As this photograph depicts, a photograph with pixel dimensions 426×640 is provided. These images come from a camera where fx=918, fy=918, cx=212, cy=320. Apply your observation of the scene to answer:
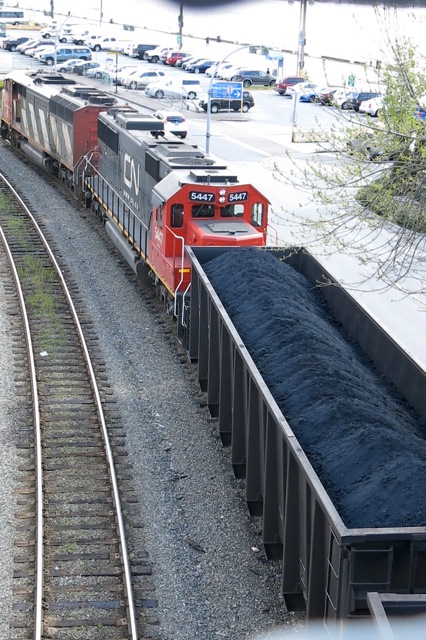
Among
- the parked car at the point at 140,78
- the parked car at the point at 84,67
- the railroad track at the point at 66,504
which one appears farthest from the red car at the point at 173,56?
the railroad track at the point at 66,504

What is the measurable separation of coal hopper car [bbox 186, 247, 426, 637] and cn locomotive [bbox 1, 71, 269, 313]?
53.8 inches

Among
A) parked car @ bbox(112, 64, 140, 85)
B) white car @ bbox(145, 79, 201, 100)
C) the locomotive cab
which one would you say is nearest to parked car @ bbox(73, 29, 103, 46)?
parked car @ bbox(112, 64, 140, 85)

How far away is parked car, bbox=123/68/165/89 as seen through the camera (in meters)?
76.0

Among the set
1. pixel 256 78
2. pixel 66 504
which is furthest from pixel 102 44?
pixel 66 504

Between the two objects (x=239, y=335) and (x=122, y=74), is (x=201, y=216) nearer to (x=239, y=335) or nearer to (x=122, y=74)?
(x=239, y=335)

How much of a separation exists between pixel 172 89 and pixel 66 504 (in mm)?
62478

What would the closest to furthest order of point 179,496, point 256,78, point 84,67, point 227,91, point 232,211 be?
point 179,496 < point 232,211 < point 227,91 < point 256,78 < point 84,67

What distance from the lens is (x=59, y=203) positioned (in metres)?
30.8

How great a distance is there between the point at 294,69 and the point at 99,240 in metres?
70.8

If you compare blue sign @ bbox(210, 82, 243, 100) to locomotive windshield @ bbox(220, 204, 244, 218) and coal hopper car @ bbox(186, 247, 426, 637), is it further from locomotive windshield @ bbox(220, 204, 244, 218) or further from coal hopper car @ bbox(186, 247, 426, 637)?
coal hopper car @ bbox(186, 247, 426, 637)

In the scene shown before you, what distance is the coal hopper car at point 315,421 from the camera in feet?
25.3

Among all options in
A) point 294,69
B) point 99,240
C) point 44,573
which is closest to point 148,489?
point 44,573

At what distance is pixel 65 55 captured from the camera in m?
90.1

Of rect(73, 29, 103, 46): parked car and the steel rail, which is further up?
rect(73, 29, 103, 46): parked car
